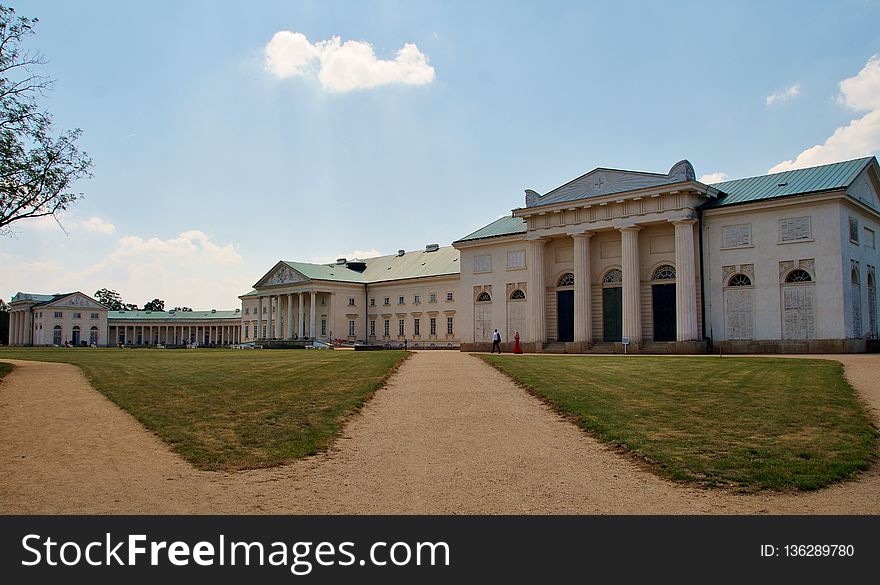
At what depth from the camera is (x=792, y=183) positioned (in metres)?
38.8

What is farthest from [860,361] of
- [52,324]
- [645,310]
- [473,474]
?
[52,324]

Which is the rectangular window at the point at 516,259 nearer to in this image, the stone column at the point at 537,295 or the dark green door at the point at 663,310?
the stone column at the point at 537,295

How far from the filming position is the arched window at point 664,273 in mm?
41569

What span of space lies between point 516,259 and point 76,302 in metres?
103

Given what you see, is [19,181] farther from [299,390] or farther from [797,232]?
[797,232]

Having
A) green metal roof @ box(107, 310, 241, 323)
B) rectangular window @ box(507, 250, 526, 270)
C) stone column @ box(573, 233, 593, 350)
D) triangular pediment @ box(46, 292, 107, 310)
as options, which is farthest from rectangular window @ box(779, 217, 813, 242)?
triangular pediment @ box(46, 292, 107, 310)

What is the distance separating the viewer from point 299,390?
17.6 meters

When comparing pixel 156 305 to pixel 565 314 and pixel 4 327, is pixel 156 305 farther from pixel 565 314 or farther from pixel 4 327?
pixel 565 314

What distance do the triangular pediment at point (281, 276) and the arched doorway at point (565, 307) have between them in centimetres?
4372

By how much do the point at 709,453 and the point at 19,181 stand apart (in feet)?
83.8

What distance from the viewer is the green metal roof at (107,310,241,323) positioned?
426 feet

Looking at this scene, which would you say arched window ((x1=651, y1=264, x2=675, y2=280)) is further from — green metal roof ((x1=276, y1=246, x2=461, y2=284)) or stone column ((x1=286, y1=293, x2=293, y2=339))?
stone column ((x1=286, y1=293, x2=293, y2=339))

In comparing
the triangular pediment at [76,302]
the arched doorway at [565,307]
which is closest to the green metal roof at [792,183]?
the arched doorway at [565,307]

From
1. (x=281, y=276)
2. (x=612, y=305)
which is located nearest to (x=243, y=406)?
(x=612, y=305)
